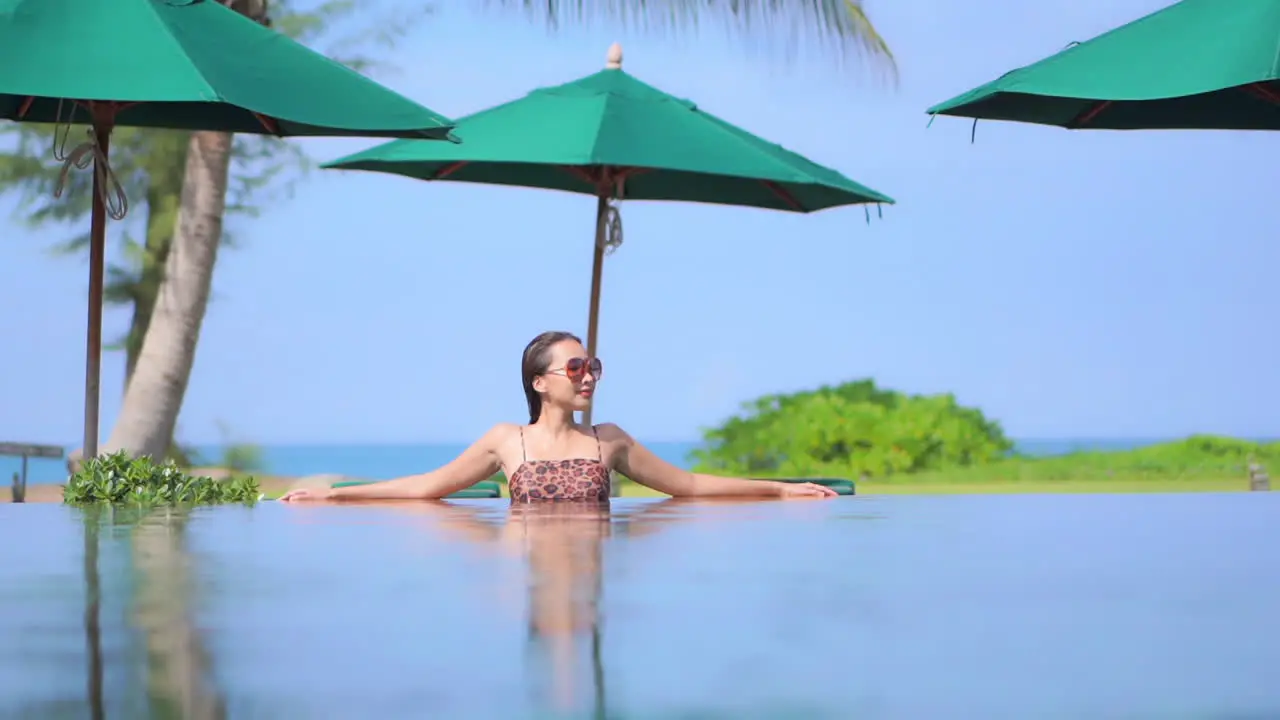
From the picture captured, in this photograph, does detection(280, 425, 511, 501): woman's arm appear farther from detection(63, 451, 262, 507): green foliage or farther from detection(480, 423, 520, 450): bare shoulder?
detection(63, 451, 262, 507): green foliage

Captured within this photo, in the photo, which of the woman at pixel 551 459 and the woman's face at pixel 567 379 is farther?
the woman at pixel 551 459

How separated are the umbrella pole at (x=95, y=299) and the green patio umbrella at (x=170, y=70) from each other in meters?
0.01

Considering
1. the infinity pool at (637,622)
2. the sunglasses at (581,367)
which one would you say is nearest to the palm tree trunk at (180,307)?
the sunglasses at (581,367)

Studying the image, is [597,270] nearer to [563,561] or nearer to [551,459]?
[551,459]

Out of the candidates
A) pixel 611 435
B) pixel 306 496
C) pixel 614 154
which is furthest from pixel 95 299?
pixel 611 435

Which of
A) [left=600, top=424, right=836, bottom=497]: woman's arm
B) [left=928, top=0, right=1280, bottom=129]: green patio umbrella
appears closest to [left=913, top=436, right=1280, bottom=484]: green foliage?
[left=928, top=0, right=1280, bottom=129]: green patio umbrella

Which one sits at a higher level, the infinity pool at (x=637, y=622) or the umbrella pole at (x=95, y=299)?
the umbrella pole at (x=95, y=299)

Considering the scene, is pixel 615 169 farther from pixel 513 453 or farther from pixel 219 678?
pixel 219 678

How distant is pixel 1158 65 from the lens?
7.37 metres

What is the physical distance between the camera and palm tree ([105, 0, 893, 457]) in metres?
16.2

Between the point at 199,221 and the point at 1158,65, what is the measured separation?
11.1 m

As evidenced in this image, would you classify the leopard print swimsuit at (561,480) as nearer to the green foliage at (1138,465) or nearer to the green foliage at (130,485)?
the green foliage at (130,485)

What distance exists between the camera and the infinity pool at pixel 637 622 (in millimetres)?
2125

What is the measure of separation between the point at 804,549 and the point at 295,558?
1.28 metres
